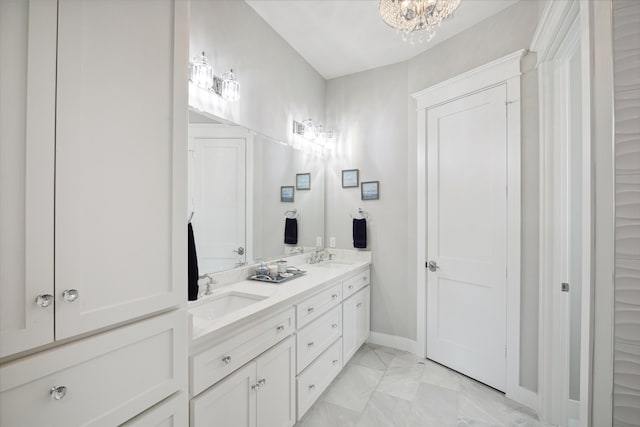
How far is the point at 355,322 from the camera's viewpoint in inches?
103

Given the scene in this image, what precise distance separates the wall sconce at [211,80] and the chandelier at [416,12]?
41.2 inches

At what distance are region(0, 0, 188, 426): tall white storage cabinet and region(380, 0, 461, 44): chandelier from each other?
3.98 ft

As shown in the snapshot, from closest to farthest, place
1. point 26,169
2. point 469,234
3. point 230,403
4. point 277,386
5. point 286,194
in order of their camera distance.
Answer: point 26,169 → point 230,403 → point 277,386 → point 469,234 → point 286,194

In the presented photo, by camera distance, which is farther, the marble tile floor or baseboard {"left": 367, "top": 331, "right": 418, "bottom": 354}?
baseboard {"left": 367, "top": 331, "right": 418, "bottom": 354}

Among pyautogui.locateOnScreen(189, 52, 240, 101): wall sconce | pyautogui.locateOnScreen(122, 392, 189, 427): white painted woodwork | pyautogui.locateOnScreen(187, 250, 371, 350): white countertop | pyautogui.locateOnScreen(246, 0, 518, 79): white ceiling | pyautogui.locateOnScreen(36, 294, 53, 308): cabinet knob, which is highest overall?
pyautogui.locateOnScreen(246, 0, 518, 79): white ceiling

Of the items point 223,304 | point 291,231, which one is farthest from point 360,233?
point 223,304

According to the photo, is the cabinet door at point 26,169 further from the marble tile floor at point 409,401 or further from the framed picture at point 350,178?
the framed picture at point 350,178

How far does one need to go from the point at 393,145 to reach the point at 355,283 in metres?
1.42

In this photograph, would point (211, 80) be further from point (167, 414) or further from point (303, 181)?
point (167, 414)

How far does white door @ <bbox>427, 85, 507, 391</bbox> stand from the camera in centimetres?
217

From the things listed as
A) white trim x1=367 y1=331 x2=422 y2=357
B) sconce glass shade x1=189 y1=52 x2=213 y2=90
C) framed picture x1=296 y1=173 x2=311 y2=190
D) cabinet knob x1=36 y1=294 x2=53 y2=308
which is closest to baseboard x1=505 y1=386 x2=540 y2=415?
white trim x1=367 y1=331 x2=422 y2=357

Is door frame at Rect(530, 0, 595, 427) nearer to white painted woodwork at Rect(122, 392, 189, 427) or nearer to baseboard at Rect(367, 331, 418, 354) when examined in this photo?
baseboard at Rect(367, 331, 418, 354)

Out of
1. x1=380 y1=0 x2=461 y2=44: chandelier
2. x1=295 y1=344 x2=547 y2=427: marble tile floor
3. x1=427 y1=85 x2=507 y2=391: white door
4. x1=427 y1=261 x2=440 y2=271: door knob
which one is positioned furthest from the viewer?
x1=427 y1=261 x2=440 y2=271: door knob

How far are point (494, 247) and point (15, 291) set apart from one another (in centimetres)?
258
